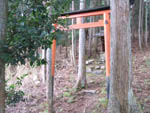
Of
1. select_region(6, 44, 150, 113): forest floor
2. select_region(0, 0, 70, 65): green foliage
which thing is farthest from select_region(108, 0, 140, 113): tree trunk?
select_region(6, 44, 150, 113): forest floor

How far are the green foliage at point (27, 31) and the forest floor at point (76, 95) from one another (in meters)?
3.72

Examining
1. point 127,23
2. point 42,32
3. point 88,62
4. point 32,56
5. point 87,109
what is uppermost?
point 127,23

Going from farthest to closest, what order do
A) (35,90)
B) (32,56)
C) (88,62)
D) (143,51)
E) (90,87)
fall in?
(143,51) → (88,62) → (35,90) → (90,87) → (32,56)

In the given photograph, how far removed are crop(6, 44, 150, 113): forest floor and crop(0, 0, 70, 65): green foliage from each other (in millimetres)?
3719

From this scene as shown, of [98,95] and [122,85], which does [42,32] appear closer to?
[122,85]

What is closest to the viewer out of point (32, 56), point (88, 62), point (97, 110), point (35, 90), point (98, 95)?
point (32, 56)

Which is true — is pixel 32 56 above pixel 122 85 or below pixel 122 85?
above

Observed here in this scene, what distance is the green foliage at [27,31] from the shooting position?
2232 mm

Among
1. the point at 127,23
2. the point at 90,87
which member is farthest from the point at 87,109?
the point at 127,23

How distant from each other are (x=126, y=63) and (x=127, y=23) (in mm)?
895

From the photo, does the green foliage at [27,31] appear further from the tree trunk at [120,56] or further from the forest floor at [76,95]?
the forest floor at [76,95]

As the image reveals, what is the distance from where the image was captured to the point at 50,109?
5789mm

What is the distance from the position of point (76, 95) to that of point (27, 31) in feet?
17.2

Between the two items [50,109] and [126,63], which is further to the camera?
[50,109]
